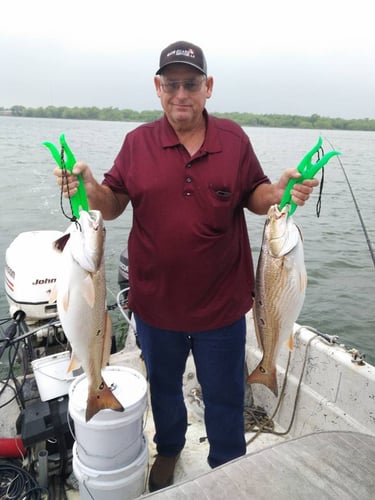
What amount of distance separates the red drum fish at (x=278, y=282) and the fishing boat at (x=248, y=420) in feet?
2.14

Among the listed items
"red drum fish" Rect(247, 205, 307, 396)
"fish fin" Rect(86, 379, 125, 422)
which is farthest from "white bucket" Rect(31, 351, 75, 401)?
"red drum fish" Rect(247, 205, 307, 396)

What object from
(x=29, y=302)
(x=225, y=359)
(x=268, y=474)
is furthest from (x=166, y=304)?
(x=29, y=302)

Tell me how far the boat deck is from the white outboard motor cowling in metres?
3.15

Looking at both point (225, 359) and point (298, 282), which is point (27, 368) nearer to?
point (225, 359)

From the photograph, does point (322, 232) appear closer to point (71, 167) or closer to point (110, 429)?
point (110, 429)

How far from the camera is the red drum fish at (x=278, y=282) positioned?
2428mm

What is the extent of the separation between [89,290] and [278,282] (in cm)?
103

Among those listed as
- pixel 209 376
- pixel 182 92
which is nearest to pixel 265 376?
pixel 209 376

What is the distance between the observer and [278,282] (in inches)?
98.4

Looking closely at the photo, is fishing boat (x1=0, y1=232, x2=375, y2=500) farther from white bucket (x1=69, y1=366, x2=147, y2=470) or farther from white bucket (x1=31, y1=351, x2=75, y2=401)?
white bucket (x1=69, y1=366, x2=147, y2=470)

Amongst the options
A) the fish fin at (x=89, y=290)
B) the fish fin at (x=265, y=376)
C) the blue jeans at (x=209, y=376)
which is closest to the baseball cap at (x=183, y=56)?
the fish fin at (x=89, y=290)

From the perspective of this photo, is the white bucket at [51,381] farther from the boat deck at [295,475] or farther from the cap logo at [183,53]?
the cap logo at [183,53]

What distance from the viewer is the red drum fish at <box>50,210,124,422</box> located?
2303 millimetres

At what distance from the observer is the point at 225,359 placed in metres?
3.02
